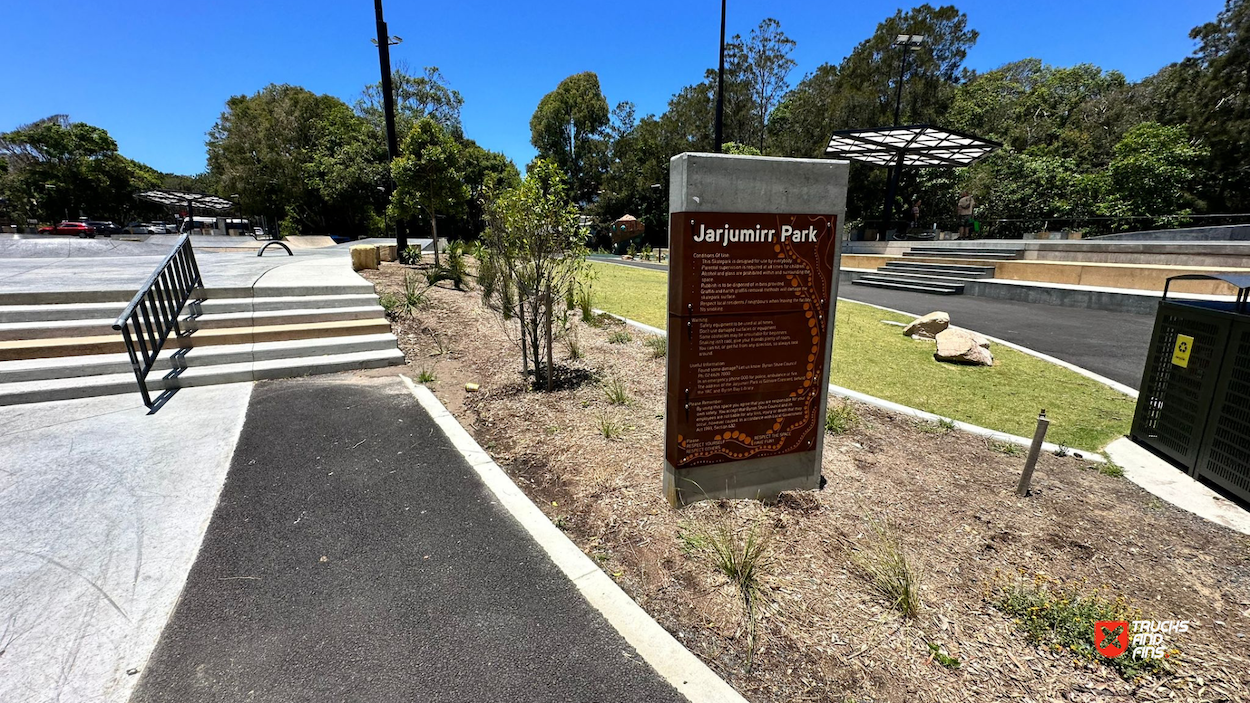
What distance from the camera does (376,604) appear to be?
277cm

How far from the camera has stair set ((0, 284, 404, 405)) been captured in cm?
557

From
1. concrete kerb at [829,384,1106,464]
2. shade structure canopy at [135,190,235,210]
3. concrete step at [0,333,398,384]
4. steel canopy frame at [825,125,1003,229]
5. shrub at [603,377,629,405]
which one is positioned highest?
steel canopy frame at [825,125,1003,229]

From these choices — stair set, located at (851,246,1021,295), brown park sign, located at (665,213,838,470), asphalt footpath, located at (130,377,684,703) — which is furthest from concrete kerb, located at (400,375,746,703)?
stair set, located at (851,246,1021,295)

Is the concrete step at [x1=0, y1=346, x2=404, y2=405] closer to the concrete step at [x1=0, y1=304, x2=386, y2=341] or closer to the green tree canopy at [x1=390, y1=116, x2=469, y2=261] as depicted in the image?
the concrete step at [x1=0, y1=304, x2=386, y2=341]

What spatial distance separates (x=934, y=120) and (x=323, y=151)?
4395 cm

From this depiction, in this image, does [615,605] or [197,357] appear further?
[197,357]

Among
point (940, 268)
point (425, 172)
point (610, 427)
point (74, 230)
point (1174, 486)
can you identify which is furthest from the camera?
point (74, 230)

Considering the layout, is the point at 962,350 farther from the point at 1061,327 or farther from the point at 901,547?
the point at 901,547

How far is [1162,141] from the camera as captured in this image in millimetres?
22531

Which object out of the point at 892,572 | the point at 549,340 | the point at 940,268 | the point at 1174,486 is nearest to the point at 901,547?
the point at 892,572

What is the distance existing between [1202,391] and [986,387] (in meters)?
2.54

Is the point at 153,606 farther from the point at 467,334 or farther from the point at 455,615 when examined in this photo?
the point at 467,334

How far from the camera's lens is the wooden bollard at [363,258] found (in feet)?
36.0

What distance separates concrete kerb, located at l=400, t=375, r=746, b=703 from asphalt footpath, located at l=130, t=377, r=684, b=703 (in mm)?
72
